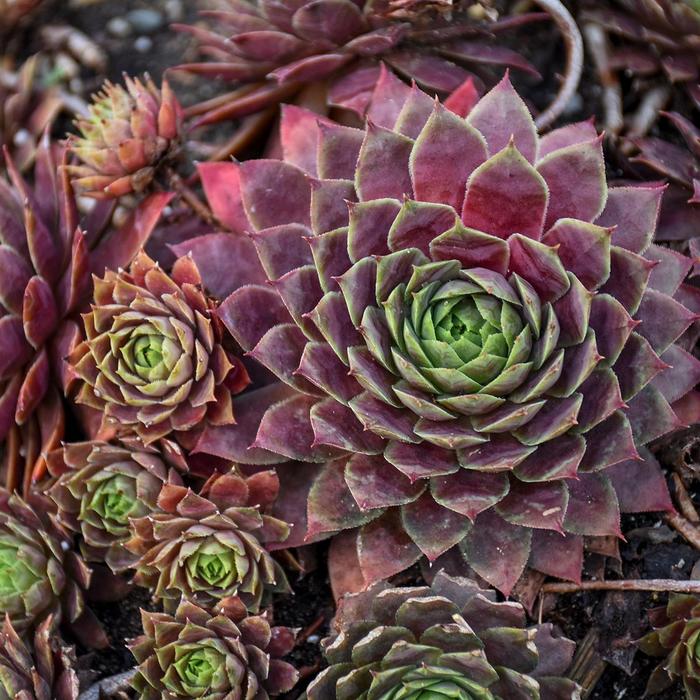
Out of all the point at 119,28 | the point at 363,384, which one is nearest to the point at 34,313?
the point at 363,384

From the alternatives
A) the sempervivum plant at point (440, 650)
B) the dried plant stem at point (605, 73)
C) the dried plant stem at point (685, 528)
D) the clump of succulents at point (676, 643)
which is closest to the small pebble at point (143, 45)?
the dried plant stem at point (605, 73)

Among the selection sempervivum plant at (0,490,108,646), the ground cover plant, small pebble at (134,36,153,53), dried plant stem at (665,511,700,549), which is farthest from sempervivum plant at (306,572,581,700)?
small pebble at (134,36,153,53)

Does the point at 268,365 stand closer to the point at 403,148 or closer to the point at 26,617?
the point at 403,148

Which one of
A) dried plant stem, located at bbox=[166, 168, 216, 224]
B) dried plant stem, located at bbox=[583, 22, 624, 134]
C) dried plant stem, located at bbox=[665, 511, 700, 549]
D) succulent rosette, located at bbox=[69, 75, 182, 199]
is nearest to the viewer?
dried plant stem, located at bbox=[665, 511, 700, 549]

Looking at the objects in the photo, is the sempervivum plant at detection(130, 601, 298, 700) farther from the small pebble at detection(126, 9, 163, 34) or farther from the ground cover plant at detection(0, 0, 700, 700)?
the small pebble at detection(126, 9, 163, 34)

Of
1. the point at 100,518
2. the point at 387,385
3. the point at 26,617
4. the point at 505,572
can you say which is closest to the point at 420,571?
the point at 505,572

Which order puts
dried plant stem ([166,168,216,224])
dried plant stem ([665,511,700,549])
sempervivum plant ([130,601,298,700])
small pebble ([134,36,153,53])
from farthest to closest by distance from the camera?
1. small pebble ([134,36,153,53])
2. dried plant stem ([166,168,216,224])
3. dried plant stem ([665,511,700,549])
4. sempervivum plant ([130,601,298,700])

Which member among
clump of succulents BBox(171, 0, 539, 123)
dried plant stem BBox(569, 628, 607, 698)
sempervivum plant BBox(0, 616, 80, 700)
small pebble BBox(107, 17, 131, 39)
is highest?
clump of succulents BBox(171, 0, 539, 123)
